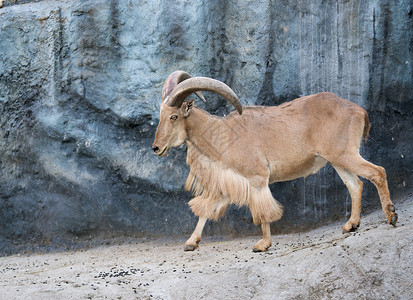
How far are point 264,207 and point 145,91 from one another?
10.9ft

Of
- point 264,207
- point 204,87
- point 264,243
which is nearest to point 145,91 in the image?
point 204,87

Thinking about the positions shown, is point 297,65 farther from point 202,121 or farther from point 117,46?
point 117,46

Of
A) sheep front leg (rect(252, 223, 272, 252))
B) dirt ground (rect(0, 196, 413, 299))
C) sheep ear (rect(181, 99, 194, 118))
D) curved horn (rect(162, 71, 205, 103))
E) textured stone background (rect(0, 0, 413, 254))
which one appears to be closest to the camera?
dirt ground (rect(0, 196, 413, 299))

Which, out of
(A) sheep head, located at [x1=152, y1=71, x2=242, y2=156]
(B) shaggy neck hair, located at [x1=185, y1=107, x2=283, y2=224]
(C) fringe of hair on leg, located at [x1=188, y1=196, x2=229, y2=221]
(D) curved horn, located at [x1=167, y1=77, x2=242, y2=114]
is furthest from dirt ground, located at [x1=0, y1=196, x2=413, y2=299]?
(D) curved horn, located at [x1=167, y1=77, x2=242, y2=114]

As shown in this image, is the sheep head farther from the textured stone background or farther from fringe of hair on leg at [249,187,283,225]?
the textured stone background

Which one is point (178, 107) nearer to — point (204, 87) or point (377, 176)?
point (204, 87)

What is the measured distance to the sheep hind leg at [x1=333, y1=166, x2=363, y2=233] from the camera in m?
7.28

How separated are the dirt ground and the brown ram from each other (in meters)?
0.66

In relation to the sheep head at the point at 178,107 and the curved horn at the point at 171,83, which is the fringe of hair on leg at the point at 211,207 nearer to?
the sheep head at the point at 178,107

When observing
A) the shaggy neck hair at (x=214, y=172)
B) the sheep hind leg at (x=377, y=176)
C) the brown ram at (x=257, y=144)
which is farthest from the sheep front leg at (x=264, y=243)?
the sheep hind leg at (x=377, y=176)

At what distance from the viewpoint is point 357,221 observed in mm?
7281

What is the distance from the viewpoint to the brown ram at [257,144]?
7.30 m

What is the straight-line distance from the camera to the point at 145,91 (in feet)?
31.3

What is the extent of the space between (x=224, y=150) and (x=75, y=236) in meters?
3.32
